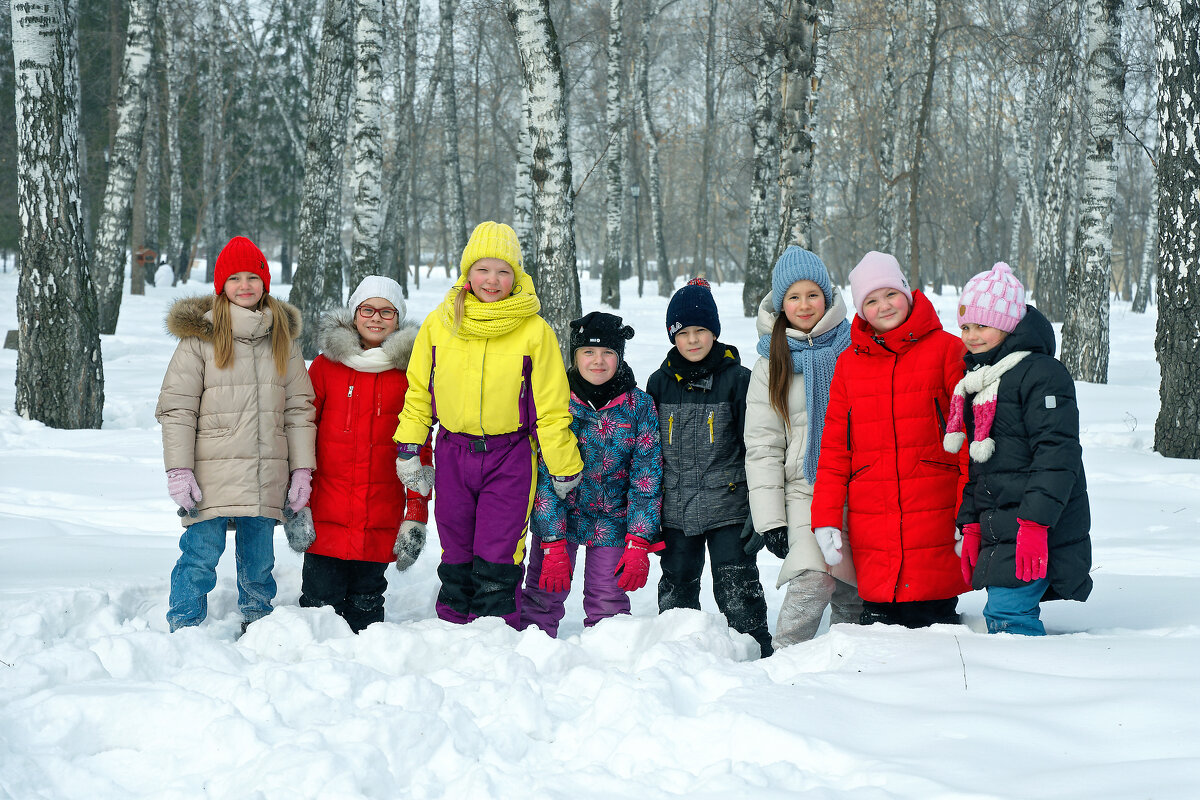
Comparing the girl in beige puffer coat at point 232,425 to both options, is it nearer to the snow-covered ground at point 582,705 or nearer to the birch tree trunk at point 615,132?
the snow-covered ground at point 582,705

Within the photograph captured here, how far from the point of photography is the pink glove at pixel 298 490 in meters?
3.99

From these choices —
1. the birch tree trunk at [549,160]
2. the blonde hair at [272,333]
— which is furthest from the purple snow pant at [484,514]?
the birch tree trunk at [549,160]

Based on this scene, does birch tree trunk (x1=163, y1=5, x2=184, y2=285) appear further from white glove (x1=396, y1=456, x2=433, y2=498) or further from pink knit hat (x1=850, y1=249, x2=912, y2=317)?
pink knit hat (x1=850, y1=249, x2=912, y2=317)

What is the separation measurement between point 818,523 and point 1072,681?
3.40 ft

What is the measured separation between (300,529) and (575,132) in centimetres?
3450

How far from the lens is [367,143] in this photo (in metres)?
10.3

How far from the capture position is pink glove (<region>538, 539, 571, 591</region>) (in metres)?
3.88

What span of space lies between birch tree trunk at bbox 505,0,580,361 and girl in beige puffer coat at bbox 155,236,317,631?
12.0ft

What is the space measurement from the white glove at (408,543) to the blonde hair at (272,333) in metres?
0.90

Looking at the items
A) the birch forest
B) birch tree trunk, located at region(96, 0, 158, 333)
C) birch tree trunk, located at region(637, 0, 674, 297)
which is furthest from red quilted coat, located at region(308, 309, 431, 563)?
birch tree trunk, located at region(637, 0, 674, 297)

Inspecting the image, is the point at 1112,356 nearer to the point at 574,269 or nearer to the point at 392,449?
the point at 574,269

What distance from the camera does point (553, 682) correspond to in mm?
3176

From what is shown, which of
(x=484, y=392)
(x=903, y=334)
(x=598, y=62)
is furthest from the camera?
(x=598, y=62)

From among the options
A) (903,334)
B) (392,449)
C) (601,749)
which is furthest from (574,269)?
(601,749)
